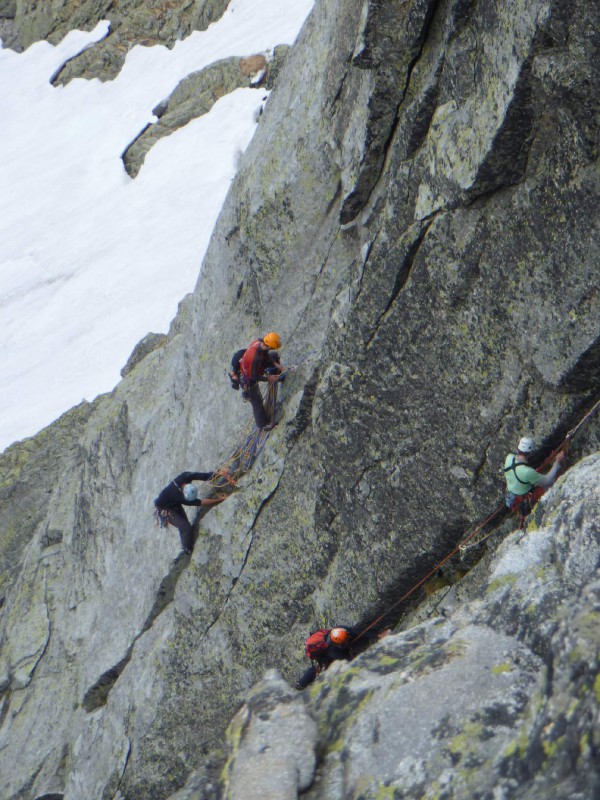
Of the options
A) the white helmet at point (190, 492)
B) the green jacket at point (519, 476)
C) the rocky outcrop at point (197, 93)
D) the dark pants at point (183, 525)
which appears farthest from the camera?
the rocky outcrop at point (197, 93)

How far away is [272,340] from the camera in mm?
14047

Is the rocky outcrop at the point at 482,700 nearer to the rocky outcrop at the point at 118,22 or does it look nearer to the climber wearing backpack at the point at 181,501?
the climber wearing backpack at the point at 181,501

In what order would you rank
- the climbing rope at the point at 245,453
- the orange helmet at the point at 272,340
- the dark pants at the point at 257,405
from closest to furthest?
the orange helmet at the point at 272,340
the dark pants at the point at 257,405
the climbing rope at the point at 245,453

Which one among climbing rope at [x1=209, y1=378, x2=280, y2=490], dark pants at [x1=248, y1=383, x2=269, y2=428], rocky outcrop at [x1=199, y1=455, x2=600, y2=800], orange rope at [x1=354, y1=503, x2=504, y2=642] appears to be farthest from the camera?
climbing rope at [x1=209, y1=378, x2=280, y2=490]

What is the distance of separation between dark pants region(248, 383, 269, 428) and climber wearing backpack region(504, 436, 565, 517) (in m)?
4.92

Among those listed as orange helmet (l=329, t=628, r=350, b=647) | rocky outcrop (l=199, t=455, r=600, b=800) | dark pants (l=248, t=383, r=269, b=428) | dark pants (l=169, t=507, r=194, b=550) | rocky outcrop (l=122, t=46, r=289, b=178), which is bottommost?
orange helmet (l=329, t=628, r=350, b=647)

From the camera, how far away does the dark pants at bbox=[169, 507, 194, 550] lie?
615 inches

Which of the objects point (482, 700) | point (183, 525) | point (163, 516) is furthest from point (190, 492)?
point (482, 700)

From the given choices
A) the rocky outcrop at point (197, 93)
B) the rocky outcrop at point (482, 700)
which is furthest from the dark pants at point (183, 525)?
the rocky outcrop at point (197, 93)

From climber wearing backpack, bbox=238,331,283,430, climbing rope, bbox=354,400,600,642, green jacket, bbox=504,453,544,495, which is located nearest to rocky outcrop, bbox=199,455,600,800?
green jacket, bbox=504,453,544,495

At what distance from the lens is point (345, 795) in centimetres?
673

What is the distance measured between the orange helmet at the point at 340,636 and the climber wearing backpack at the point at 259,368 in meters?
3.82

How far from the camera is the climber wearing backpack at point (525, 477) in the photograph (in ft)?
33.9

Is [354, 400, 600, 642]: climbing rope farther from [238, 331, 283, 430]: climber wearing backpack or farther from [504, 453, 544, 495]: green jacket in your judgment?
[238, 331, 283, 430]: climber wearing backpack
